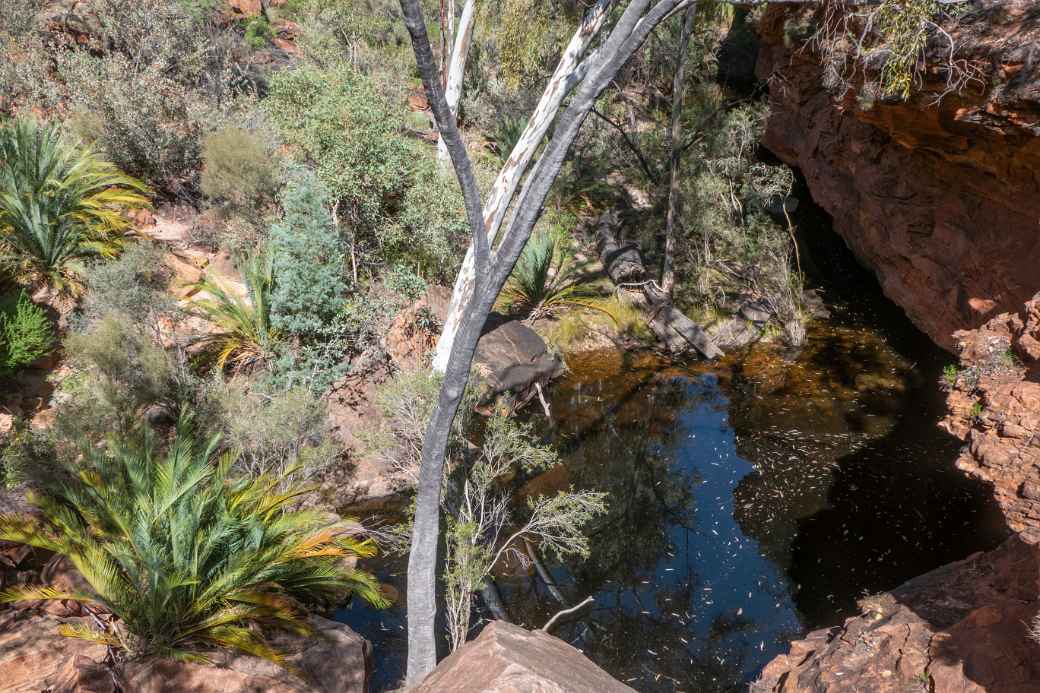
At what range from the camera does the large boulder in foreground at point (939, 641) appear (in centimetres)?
456

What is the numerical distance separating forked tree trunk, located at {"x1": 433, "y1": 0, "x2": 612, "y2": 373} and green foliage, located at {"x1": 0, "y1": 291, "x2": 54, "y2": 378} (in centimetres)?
446

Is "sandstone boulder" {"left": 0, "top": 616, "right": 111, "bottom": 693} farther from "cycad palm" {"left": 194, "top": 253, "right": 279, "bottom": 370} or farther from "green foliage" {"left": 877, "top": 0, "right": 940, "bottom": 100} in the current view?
"green foliage" {"left": 877, "top": 0, "right": 940, "bottom": 100}

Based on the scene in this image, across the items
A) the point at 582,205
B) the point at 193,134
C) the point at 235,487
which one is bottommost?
the point at 235,487

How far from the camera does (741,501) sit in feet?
27.6

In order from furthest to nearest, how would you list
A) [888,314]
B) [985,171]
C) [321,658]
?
1. [888,314]
2. [985,171]
3. [321,658]

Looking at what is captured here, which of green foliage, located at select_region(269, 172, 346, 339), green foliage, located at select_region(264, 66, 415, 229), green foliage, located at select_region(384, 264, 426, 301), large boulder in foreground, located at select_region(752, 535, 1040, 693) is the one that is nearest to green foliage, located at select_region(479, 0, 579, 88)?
green foliage, located at select_region(264, 66, 415, 229)

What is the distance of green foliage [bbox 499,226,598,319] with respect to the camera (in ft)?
36.8

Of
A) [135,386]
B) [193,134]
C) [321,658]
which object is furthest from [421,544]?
[193,134]

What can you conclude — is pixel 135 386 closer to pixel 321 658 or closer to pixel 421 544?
pixel 321 658

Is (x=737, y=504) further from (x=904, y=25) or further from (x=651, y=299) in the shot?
(x=904, y=25)

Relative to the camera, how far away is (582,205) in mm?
14453

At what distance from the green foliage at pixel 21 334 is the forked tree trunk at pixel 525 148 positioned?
4.46 m

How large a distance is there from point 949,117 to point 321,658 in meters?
8.33

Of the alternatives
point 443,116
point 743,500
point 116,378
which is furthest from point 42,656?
point 743,500
